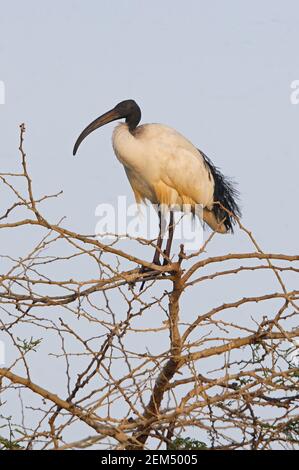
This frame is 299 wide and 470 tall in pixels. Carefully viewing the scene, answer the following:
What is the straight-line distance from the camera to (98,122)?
8594 millimetres

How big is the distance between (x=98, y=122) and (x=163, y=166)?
0.69m

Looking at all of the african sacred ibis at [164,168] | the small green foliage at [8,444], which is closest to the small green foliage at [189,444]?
the small green foliage at [8,444]

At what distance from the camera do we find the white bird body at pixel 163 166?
8250 mm

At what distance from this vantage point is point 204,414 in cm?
448

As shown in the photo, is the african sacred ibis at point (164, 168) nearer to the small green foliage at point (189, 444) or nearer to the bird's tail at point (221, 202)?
the bird's tail at point (221, 202)

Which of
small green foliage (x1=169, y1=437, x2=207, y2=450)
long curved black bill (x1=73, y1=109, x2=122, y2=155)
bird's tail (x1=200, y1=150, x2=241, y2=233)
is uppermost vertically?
long curved black bill (x1=73, y1=109, x2=122, y2=155)

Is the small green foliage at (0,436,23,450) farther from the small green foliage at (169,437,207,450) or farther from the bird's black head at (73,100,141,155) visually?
the bird's black head at (73,100,141,155)

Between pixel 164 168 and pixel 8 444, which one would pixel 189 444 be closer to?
pixel 8 444

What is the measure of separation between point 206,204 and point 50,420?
4.31 m

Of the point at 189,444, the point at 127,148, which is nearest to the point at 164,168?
the point at 127,148

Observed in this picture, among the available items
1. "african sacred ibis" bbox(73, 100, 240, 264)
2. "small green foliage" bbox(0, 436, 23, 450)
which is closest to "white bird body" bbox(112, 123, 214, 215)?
"african sacred ibis" bbox(73, 100, 240, 264)

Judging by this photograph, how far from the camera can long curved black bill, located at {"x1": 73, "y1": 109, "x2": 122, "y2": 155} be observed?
8375 mm
